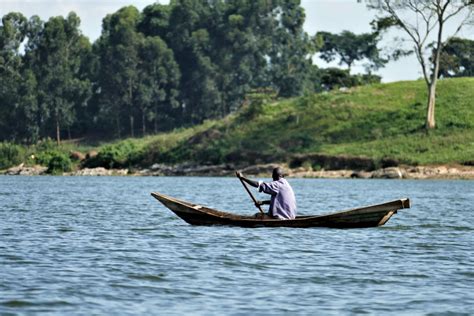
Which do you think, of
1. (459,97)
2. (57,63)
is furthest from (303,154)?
(57,63)

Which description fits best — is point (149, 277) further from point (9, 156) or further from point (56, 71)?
point (56, 71)

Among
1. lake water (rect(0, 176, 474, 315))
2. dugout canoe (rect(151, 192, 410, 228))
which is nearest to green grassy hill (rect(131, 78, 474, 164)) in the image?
lake water (rect(0, 176, 474, 315))

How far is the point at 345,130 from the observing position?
85.1 m

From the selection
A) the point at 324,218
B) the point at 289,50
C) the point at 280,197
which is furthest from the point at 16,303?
the point at 289,50

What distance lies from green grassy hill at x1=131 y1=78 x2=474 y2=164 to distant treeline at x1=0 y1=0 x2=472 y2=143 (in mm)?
17594

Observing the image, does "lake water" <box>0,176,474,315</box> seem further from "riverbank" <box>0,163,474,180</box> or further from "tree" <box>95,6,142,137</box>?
"tree" <box>95,6,142,137</box>

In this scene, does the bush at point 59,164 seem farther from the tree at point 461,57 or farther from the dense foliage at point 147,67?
the tree at point 461,57

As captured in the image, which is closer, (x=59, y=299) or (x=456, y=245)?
(x=59, y=299)

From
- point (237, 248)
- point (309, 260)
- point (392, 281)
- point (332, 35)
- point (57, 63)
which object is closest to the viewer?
point (392, 281)

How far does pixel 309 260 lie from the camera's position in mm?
21438

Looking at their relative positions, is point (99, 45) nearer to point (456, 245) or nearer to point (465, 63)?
point (465, 63)

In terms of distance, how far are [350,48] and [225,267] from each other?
123 metres

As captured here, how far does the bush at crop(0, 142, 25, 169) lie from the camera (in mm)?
94750

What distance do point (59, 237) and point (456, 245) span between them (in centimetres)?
973
